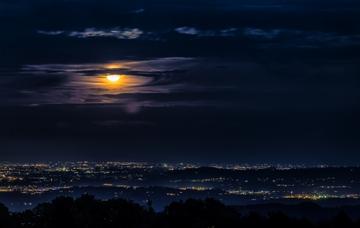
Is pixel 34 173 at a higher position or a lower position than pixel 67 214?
lower

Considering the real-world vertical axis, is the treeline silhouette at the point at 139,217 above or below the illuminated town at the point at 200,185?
above

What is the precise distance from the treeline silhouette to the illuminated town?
220 feet

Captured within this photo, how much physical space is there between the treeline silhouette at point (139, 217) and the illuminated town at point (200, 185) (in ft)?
220

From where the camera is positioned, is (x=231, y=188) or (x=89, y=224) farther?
(x=231, y=188)

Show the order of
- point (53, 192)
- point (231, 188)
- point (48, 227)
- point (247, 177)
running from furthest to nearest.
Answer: point (247, 177) < point (231, 188) < point (53, 192) < point (48, 227)

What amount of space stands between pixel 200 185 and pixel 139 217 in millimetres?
114161

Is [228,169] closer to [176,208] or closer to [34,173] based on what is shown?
[34,173]

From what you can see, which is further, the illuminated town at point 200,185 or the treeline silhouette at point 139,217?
the illuminated town at point 200,185

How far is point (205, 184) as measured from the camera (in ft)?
563

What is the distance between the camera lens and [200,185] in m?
168

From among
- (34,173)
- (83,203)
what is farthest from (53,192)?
(83,203)

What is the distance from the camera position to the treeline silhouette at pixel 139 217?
5247 centimetres

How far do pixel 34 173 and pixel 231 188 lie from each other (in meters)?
52.9

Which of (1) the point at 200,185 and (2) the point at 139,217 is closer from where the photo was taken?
(2) the point at 139,217
